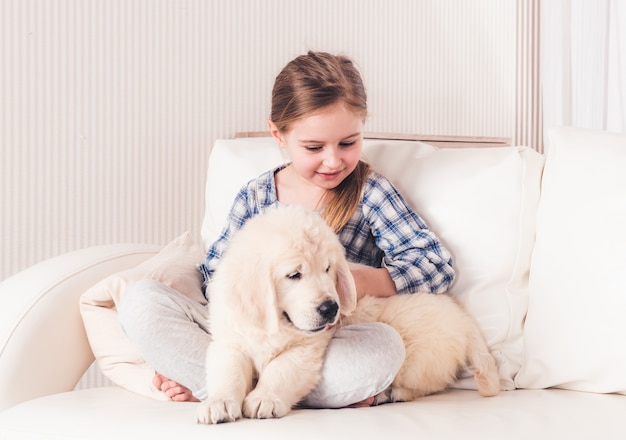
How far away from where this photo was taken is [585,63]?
274cm

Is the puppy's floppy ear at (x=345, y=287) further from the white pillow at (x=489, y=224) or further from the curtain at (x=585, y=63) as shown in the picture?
the curtain at (x=585, y=63)

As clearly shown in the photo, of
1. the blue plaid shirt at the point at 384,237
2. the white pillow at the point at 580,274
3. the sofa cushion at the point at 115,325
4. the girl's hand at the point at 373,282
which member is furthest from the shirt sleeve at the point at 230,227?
the white pillow at the point at 580,274

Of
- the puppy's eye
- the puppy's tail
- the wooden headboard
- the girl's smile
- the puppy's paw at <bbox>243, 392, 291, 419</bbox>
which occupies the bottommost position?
the puppy's tail

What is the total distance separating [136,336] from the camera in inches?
56.1

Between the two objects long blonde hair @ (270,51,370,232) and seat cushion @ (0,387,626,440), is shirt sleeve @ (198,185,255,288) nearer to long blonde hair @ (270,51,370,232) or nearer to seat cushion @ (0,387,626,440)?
long blonde hair @ (270,51,370,232)

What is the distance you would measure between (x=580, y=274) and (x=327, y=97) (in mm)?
641

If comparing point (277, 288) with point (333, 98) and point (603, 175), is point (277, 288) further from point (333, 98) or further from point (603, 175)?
point (603, 175)

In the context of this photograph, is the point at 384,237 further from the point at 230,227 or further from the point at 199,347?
the point at 199,347

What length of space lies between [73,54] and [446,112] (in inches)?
67.2

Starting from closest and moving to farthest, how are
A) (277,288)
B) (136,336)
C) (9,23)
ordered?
(277,288), (136,336), (9,23)

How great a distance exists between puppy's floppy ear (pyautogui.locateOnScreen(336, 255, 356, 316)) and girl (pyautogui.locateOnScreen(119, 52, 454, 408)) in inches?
2.6

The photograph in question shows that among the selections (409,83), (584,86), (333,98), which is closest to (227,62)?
(409,83)

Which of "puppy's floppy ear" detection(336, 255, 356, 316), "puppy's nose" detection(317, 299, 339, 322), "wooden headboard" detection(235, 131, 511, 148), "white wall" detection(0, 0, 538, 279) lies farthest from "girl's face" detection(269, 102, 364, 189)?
"white wall" detection(0, 0, 538, 279)

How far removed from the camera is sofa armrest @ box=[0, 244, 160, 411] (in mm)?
1439
